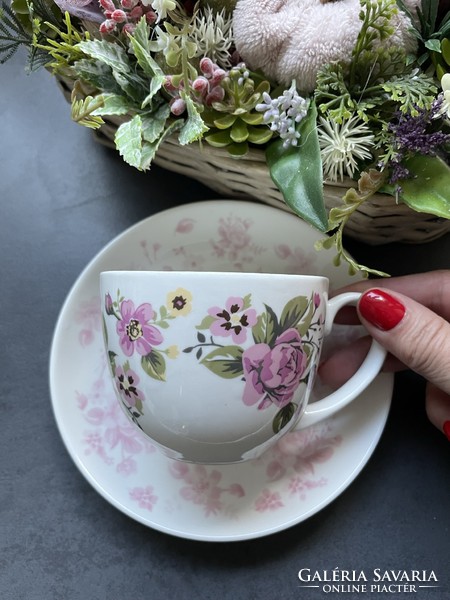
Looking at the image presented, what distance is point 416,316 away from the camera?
1.53 feet

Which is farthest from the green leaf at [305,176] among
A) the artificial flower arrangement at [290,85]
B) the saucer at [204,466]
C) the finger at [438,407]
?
the finger at [438,407]

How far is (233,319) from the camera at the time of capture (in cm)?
40

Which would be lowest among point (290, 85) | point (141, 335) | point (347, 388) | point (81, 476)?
point (81, 476)

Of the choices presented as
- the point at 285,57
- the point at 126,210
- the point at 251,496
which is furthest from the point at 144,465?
the point at 285,57

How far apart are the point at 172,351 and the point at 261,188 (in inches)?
6.4

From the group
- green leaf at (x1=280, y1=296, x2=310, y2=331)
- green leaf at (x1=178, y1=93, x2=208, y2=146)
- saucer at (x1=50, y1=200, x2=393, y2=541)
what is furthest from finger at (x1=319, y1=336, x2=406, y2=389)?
green leaf at (x1=178, y1=93, x2=208, y2=146)

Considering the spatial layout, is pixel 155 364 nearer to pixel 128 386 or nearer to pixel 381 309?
pixel 128 386

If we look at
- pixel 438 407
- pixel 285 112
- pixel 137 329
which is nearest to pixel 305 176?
pixel 285 112

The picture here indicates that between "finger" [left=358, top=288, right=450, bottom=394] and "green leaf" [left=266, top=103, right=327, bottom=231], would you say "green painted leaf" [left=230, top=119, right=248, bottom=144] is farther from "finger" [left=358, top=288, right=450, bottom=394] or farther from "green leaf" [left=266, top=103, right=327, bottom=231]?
"finger" [left=358, top=288, right=450, bottom=394]

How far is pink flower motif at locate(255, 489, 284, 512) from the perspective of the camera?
1.71 feet

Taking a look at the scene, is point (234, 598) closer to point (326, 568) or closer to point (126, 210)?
point (326, 568)

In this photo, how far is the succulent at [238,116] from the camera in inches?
17.0

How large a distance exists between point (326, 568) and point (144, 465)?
0.62 feet

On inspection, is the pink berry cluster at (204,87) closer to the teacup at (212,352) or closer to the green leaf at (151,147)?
the green leaf at (151,147)
